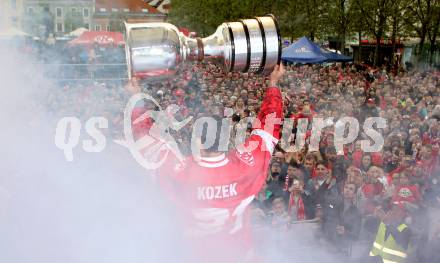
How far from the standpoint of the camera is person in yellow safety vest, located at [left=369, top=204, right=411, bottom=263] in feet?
15.8

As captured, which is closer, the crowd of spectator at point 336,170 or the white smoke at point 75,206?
the white smoke at point 75,206

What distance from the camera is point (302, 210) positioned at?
5703 millimetres

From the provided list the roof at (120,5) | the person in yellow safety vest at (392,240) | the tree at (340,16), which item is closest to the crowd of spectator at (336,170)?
the person in yellow safety vest at (392,240)

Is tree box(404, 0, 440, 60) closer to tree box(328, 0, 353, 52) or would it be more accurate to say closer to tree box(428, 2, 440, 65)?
tree box(428, 2, 440, 65)

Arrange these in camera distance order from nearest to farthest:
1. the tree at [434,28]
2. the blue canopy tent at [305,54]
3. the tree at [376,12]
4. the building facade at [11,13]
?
the building facade at [11,13] < the blue canopy tent at [305,54] < the tree at [376,12] < the tree at [434,28]

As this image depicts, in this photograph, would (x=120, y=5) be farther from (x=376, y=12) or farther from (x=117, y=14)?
(x=376, y=12)

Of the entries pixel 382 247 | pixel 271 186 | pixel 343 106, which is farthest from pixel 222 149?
pixel 343 106

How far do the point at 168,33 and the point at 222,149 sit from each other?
1.04m

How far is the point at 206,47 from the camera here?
215 cm

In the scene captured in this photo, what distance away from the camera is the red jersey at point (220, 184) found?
9.64ft

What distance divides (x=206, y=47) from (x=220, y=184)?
0.99 m

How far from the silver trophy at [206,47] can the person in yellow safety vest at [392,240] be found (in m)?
3.13

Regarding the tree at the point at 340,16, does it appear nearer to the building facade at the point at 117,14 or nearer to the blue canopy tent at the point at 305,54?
the blue canopy tent at the point at 305,54

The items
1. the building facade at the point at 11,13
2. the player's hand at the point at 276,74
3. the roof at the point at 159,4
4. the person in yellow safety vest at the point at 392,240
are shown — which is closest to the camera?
the building facade at the point at 11,13
